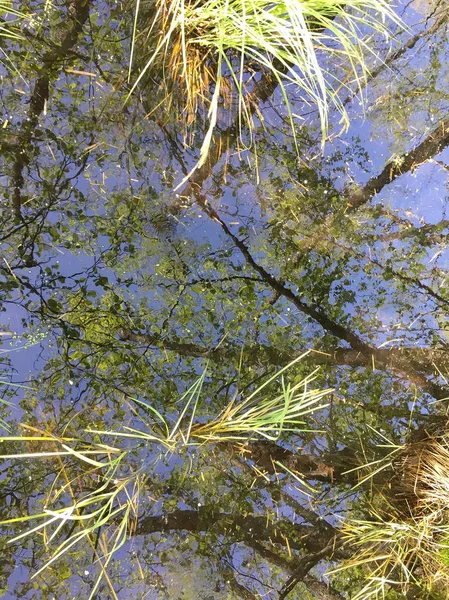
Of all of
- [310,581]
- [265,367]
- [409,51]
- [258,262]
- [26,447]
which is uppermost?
[409,51]

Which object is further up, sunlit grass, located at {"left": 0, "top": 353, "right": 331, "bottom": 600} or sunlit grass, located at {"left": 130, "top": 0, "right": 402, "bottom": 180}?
sunlit grass, located at {"left": 130, "top": 0, "right": 402, "bottom": 180}

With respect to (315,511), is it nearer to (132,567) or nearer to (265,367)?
(265,367)

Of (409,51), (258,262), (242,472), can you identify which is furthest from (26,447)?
(409,51)

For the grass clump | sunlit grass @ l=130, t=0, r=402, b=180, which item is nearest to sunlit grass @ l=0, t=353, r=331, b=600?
the grass clump

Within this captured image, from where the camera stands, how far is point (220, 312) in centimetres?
169

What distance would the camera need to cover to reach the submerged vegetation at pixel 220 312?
61.7 inches

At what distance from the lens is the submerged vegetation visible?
1566mm

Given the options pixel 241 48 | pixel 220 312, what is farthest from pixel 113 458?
pixel 241 48

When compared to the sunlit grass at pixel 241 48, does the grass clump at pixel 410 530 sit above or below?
below

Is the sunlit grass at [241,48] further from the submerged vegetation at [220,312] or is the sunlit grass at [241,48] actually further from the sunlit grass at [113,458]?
the sunlit grass at [113,458]

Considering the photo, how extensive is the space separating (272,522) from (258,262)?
101 centimetres

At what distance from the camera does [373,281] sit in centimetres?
177

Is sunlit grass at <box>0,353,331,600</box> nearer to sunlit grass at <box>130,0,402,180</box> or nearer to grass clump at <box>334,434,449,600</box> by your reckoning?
grass clump at <box>334,434,449,600</box>

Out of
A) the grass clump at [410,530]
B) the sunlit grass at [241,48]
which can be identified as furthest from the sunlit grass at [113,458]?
the sunlit grass at [241,48]
